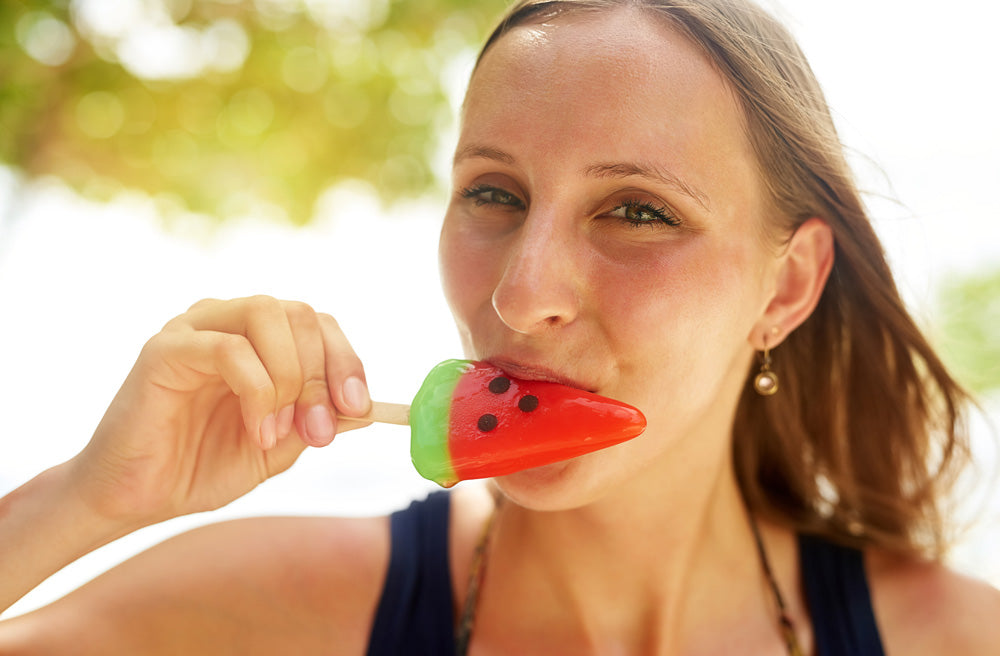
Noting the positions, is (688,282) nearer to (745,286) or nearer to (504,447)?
(745,286)

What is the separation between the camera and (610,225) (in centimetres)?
186

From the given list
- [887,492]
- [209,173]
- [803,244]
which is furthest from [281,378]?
[209,173]

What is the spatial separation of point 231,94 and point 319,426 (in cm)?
657

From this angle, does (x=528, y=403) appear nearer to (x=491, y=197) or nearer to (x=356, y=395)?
(x=356, y=395)

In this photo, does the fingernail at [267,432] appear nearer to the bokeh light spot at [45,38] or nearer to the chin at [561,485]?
the chin at [561,485]

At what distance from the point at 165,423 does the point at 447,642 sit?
109 centimetres

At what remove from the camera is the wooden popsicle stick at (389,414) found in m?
1.81

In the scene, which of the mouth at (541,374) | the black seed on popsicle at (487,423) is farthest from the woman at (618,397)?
the black seed on popsicle at (487,423)

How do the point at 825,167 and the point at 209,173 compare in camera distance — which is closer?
the point at 825,167

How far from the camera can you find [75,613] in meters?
2.00

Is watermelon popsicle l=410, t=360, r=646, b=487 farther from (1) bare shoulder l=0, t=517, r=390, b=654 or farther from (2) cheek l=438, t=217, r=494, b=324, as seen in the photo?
(1) bare shoulder l=0, t=517, r=390, b=654

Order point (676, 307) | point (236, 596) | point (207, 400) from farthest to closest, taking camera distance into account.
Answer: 1. point (236, 596)
2. point (207, 400)
3. point (676, 307)

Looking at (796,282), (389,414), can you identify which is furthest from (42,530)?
(796,282)

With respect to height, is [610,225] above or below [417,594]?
above
